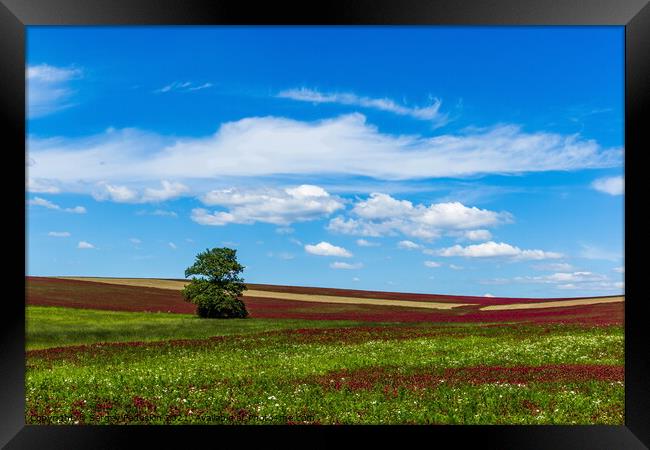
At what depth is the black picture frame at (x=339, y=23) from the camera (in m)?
5.95

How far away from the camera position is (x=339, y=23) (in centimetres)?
623

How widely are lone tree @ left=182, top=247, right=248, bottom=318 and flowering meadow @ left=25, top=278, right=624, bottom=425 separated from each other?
154 inches

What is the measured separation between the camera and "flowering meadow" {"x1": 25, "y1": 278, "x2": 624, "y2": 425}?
27.5ft

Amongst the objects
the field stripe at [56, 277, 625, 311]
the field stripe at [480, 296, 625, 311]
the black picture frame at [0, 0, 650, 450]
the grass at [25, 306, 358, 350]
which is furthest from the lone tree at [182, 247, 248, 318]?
the black picture frame at [0, 0, 650, 450]

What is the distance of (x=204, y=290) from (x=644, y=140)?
89.4ft

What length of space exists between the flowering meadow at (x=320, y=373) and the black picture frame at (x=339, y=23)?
1.59 m

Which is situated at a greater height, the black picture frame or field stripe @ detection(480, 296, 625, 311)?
the black picture frame

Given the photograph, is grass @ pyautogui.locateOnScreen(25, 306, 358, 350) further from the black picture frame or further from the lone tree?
the black picture frame

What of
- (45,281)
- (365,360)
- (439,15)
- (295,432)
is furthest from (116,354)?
(45,281)

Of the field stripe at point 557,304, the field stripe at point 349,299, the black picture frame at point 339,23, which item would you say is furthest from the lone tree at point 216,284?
the black picture frame at point 339,23

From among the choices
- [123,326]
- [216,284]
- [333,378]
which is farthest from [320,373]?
[216,284]

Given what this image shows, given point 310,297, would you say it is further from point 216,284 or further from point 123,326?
point 123,326

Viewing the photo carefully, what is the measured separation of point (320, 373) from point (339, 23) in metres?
7.89

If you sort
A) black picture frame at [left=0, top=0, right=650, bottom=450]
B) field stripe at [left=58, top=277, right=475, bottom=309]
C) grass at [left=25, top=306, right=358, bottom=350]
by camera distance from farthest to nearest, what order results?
field stripe at [left=58, top=277, right=475, bottom=309] → grass at [left=25, top=306, right=358, bottom=350] → black picture frame at [left=0, top=0, right=650, bottom=450]
